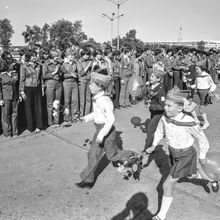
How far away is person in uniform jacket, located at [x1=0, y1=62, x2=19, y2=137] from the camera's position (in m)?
6.18

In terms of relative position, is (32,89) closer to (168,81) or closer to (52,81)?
(52,81)

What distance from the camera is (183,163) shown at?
3467 millimetres

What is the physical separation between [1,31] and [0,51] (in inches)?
2183

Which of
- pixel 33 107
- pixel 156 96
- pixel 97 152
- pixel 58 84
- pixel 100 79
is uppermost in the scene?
pixel 100 79

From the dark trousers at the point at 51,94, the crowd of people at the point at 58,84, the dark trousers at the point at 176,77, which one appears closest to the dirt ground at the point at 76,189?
the crowd of people at the point at 58,84

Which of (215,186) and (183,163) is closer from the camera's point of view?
(183,163)

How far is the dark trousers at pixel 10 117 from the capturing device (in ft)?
20.7

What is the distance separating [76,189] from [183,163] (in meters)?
1.71

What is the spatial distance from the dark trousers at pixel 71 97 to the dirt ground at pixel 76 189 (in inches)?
62.6

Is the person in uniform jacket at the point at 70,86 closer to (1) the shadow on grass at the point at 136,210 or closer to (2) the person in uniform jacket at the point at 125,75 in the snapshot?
(2) the person in uniform jacket at the point at 125,75

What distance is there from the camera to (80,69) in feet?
25.3

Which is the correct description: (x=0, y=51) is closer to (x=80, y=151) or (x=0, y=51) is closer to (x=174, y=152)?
(x=80, y=151)

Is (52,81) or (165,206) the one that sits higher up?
(52,81)

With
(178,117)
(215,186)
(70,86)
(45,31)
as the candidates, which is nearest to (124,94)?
(70,86)
